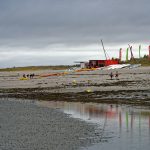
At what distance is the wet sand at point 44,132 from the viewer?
48.8 feet

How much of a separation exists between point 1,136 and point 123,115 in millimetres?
8235

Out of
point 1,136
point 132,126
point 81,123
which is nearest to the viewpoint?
point 1,136

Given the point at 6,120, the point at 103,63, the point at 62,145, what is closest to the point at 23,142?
the point at 62,145

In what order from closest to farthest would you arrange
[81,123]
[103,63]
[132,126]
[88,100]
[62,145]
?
[62,145], [132,126], [81,123], [88,100], [103,63]

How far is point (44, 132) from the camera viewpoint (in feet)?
58.1

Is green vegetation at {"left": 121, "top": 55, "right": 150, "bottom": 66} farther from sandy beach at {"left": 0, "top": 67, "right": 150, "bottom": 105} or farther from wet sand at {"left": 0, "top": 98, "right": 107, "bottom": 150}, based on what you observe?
wet sand at {"left": 0, "top": 98, "right": 107, "bottom": 150}

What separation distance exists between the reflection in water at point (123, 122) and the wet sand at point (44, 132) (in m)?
0.70

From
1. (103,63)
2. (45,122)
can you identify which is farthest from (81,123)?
(103,63)

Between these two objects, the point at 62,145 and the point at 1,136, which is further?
the point at 1,136

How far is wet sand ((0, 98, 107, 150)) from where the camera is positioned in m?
14.9

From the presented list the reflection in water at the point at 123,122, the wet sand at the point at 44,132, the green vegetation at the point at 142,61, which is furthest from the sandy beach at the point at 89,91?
the green vegetation at the point at 142,61

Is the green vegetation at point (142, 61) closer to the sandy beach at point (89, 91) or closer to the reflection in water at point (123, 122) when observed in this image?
the sandy beach at point (89, 91)

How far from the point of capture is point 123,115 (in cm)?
2312

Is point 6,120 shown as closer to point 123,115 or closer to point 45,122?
point 45,122
